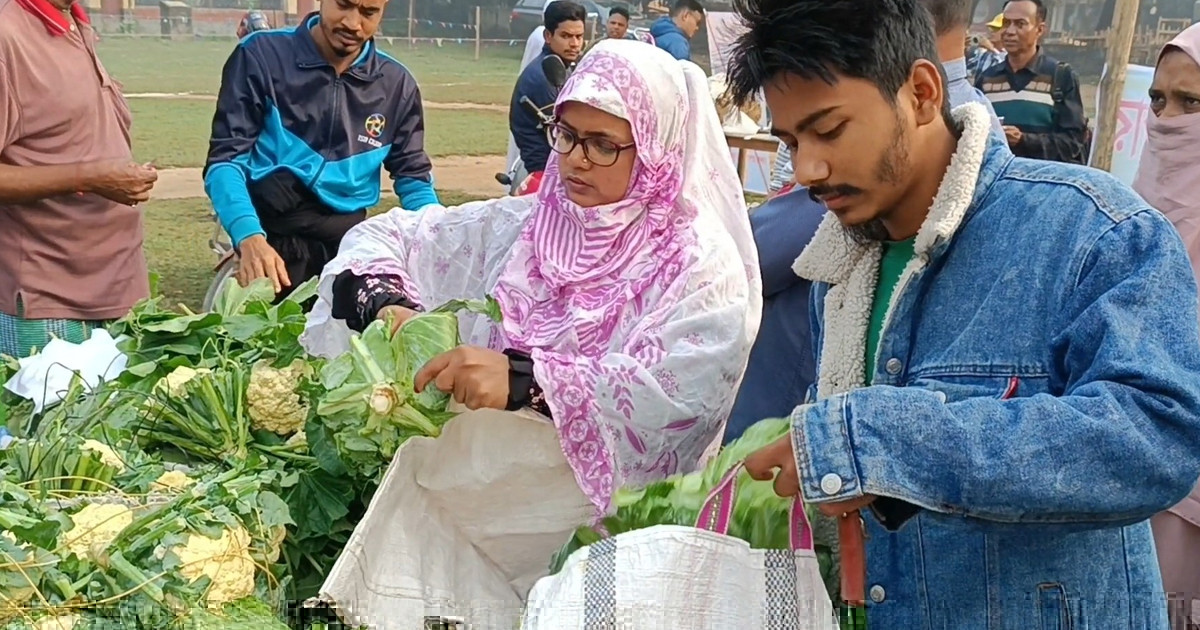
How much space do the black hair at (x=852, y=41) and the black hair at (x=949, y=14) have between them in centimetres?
115

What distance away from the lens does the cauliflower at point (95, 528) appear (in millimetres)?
1886

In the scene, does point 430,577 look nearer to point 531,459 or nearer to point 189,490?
point 531,459

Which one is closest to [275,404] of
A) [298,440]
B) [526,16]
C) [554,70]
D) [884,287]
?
[298,440]

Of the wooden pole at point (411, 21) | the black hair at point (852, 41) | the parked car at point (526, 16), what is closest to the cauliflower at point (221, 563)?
the black hair at point (852, 41)

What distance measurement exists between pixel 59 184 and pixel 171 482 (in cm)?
145

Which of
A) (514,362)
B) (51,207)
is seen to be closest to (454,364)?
(514,362)

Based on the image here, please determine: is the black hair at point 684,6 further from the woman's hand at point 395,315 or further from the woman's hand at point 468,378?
the woman's hand at point 468,378

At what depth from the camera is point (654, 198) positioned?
2.33 m

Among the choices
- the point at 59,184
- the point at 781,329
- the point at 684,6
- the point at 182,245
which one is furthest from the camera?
the point at 684,6

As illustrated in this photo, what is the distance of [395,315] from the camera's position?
2.24 meters

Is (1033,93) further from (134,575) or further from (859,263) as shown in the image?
(134,575)

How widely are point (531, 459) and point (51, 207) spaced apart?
2.01m

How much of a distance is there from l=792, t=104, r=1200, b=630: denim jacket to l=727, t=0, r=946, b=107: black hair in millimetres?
130

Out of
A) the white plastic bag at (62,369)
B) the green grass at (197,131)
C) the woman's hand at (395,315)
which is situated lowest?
the green grass at (197,131)
